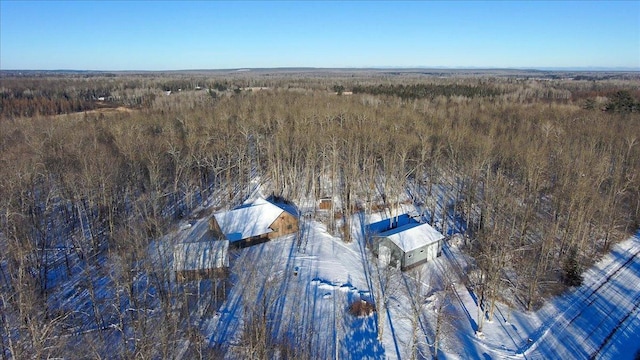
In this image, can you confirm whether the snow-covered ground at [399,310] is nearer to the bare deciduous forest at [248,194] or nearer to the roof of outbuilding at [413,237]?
the bare deciduous forest at [248,194]

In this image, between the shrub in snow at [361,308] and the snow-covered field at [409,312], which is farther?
the shrub in snow at [361,308]

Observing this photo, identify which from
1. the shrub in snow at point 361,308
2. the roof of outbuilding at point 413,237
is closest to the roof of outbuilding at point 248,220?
the roof of outbuilding at point 413,237

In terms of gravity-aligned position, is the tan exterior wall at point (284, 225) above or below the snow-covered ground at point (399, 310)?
above

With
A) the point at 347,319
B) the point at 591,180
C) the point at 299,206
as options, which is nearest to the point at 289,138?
the point at 299,206

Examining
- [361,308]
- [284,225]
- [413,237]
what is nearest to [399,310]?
[361,308]

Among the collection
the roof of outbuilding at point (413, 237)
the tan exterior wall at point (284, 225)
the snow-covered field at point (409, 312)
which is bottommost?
the snow-covered field at point (409, 312)

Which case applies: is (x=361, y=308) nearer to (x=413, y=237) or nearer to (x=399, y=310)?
(x=399, y=310)
